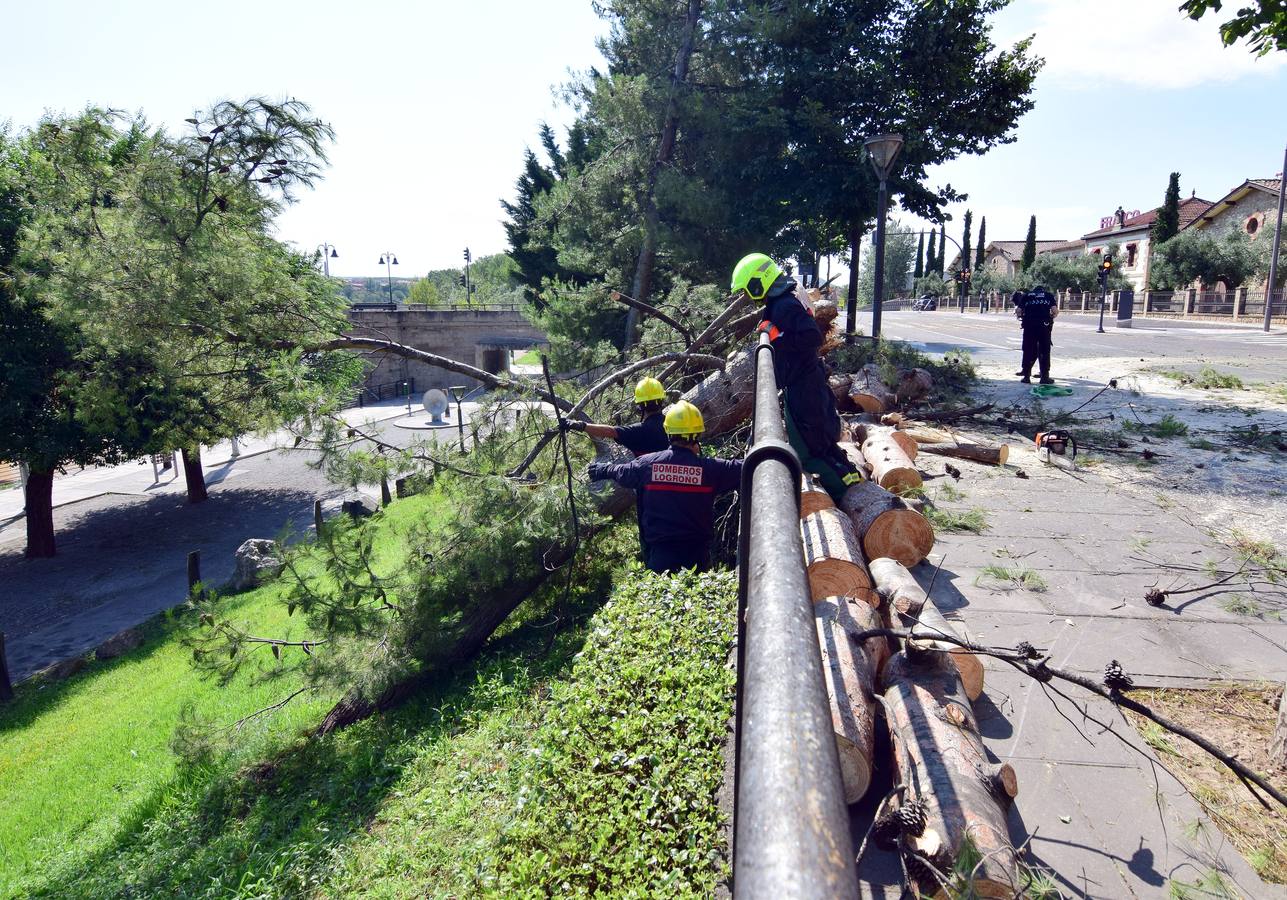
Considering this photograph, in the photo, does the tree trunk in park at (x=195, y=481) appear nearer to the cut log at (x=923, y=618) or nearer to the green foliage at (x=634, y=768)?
the green foliage at (x=634, y=768)

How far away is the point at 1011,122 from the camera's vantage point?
49.0 ft

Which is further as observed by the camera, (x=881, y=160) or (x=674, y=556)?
(x=881, y=160)

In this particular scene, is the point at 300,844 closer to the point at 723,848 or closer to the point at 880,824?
the point at 723,848

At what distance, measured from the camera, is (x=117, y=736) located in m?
8.28

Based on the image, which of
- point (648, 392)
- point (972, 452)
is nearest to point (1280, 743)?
point (648, 392)

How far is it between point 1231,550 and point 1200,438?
4.26m

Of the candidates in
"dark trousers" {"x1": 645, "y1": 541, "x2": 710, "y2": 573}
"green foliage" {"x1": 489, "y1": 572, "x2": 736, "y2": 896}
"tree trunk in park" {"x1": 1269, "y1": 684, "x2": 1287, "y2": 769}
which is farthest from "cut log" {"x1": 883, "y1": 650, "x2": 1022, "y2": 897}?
"dark trousers" {"x1": 645, "y1": 541, "x2": 710, "y2": 573}

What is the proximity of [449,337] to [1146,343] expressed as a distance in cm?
3507

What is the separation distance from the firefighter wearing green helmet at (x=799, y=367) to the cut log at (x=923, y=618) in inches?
56.7

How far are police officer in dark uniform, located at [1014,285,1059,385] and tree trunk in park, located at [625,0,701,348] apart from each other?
Answer: 685 cm

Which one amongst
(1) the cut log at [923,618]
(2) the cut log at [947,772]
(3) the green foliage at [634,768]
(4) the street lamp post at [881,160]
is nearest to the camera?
(2) the cut log at [947,772]

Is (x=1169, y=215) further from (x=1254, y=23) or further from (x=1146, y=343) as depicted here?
(x=1254, y=23)

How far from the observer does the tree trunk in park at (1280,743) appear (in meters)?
3.04

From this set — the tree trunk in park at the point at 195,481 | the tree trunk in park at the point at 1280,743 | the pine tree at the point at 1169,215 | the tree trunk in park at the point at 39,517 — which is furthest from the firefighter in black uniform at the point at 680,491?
the pine tree at the point at 1169,215
